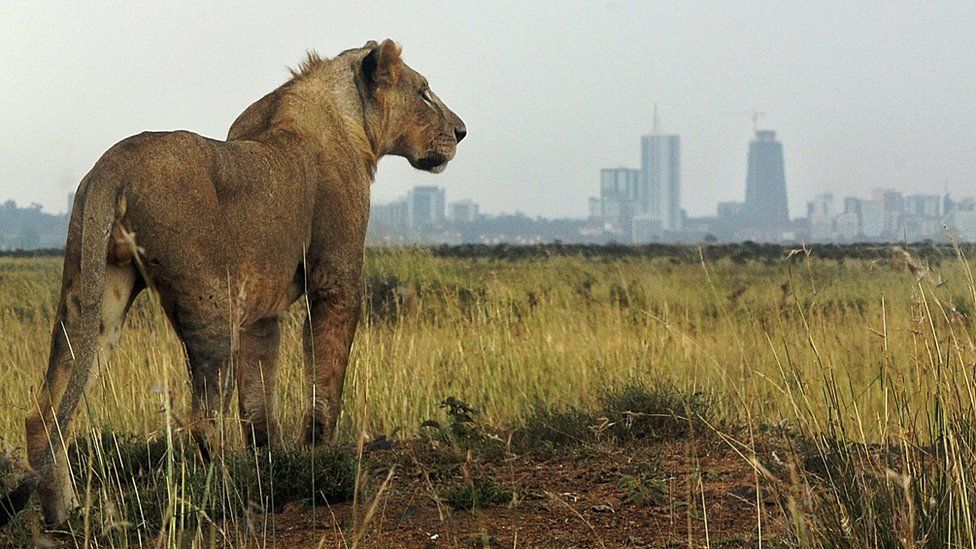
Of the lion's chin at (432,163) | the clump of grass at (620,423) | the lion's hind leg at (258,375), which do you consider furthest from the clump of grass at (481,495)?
the lion's chin at (432,163)

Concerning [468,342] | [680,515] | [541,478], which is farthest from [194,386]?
[468,342]

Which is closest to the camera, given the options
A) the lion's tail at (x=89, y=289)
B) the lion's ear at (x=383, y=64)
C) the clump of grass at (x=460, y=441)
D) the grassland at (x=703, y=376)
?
the grassland at (x=703, y=376)

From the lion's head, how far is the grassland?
3.91 feet

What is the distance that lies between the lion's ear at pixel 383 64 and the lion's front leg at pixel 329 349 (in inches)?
50.8

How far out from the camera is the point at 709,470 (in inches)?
205

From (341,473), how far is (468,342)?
15.1 feet

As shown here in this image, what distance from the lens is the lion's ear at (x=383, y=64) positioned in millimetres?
6480

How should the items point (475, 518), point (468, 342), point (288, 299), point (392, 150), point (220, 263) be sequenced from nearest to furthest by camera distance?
point (475, 518), point (220, 263), point (288, 299), point (392, 150), point (468, 342)

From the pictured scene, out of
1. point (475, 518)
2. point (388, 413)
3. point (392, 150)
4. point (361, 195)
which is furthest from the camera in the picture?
point (388, 413)

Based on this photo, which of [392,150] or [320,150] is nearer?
[320,150]

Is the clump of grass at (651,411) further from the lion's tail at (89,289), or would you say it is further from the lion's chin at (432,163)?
the lion's tail at (89,289)

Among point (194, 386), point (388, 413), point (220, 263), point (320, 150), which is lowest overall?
point (388, 413)

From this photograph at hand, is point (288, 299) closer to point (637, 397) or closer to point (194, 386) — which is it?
point (194, 386)

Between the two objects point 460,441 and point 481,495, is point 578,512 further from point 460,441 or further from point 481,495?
point 460,441
